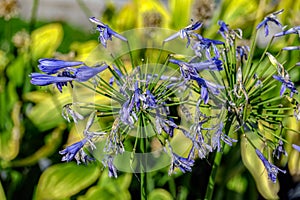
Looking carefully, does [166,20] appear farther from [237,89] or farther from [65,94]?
[237,89]

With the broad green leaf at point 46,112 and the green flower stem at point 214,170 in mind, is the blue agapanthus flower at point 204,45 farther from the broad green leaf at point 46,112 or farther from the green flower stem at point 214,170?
the broad green leaf at point 46,112

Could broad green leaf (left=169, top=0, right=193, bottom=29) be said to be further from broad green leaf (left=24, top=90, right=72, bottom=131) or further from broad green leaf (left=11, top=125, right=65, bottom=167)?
broad green leaf (left=11, top=125, right=65, bottom=167)

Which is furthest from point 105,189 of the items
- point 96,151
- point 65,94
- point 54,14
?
point 54,14

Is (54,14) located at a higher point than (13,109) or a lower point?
higher

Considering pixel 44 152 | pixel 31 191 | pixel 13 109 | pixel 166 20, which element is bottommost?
pixel 31 191

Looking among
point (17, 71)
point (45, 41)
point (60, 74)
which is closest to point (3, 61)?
point (17, 71)
